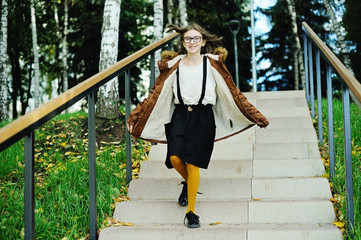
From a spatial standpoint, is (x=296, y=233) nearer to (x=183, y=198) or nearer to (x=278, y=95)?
(x=183, y=198)

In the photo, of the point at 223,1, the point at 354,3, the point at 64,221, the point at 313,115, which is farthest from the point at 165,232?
the point at 223,1

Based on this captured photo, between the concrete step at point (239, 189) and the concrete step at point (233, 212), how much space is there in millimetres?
177

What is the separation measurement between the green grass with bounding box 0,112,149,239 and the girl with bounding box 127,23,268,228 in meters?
0.59

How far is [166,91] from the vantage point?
3061 mm

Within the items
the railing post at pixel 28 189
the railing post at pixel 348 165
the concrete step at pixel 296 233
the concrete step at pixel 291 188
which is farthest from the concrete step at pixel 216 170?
the railing post at pixel 28 189

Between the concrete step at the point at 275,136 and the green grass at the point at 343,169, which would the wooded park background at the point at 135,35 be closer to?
the concrete step at the point at 275,136

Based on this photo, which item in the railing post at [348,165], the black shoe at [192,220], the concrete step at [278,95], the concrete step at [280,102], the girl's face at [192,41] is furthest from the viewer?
the concrete step at [278,95]

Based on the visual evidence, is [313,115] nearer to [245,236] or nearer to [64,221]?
[245,236]

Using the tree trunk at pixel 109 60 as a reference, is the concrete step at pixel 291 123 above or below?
below

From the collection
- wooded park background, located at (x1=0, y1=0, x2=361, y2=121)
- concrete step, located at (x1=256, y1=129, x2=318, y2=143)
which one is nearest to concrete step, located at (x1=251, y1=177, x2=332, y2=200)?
concrete step, located at (x1=256, y1=129, x2=318, y2=143)

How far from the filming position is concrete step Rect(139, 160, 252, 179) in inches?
136

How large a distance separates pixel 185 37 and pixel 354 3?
35.6ft

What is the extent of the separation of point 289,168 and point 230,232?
Result: 106 centimetres

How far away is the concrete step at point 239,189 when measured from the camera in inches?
121
